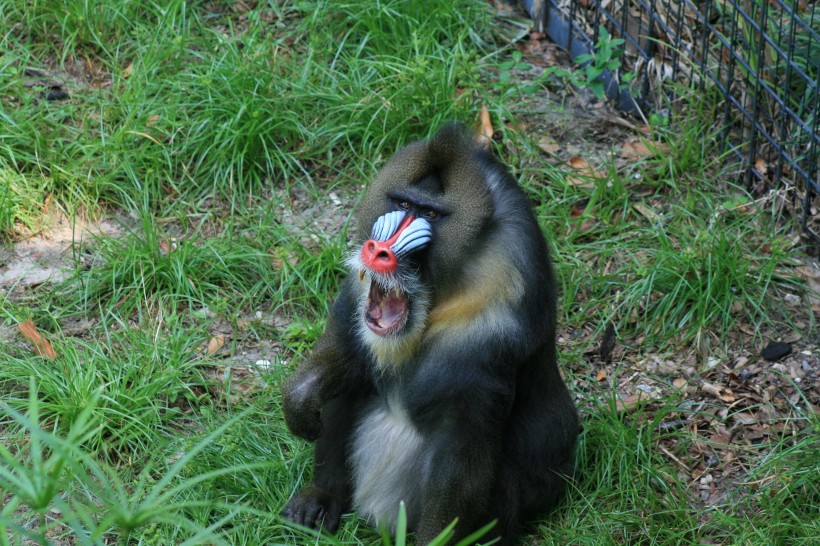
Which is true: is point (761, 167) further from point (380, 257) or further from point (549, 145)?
point (380, 257)

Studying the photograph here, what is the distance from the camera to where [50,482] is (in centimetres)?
221

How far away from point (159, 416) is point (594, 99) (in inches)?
119

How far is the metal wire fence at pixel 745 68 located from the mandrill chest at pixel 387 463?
2.36 meters

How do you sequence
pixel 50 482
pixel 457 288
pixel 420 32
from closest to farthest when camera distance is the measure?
pixel 50 482
pixel 457 288
pixel 420 32

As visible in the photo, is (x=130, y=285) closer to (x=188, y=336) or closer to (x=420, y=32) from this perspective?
(x=188, y=336)

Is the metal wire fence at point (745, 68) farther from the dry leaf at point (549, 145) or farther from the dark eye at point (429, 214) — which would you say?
the dark eye at point (429, 214)

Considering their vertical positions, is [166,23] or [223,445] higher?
[166,23]

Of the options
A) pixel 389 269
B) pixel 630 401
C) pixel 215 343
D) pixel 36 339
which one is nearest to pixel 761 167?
pixel 630 401

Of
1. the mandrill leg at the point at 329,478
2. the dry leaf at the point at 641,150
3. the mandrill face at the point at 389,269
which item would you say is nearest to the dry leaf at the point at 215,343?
the mandrill leg at the point at 329,478

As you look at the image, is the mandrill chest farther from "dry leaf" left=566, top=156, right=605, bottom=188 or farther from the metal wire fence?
the metal wire fence

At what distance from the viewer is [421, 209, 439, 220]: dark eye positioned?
10.9 ft

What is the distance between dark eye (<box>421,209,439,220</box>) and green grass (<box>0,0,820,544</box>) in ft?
3.87

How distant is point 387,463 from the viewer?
3758 millimetres

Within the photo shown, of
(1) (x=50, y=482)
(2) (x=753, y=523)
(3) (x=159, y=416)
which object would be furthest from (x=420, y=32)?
(1) (x=50, y=482)
